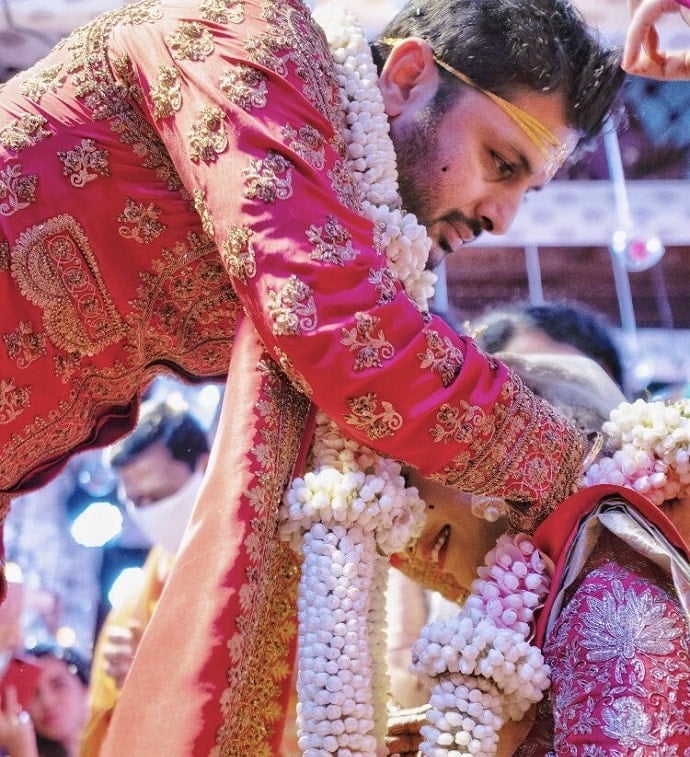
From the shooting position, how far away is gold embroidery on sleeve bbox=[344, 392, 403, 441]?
1282mm

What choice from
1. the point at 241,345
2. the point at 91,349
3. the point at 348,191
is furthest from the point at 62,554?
the point at 348,191

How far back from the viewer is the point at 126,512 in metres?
2.53

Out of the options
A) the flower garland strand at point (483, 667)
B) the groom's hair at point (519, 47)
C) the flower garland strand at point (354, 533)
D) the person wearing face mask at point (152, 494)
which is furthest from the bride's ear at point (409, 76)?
the person wearing face mask at point (152, 494)

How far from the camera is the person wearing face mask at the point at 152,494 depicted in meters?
2.38

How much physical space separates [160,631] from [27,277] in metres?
0.56

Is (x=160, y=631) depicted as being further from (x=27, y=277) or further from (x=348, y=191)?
(x=348, y=191)

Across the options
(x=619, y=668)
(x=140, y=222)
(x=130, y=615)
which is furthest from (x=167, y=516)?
(x=619, y=668)

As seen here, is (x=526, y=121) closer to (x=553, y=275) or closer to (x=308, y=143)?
(x=308, y=143)

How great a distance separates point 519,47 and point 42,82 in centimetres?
83

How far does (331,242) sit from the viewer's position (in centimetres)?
129

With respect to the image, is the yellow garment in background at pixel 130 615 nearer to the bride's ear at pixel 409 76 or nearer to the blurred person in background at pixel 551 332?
the blurred person in background at pixel 551 332

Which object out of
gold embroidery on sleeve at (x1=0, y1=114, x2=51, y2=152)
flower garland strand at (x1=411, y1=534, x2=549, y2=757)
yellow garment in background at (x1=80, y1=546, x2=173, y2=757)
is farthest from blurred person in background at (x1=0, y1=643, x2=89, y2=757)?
gold embroidery on sleeve at (x1=0, y1=114, x2=51, y2=152)

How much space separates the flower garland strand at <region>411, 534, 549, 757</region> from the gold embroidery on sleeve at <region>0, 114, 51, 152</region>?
0.91 meters

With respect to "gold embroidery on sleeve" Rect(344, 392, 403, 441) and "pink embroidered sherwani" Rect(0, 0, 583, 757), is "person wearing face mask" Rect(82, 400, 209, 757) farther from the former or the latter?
"gold embroidery on sleeve" Rect(344, 392, 403, 441)
